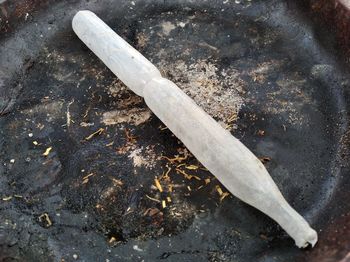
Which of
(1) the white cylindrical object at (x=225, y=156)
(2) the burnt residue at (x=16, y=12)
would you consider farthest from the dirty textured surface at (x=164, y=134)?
(1) the white cylindrical object at (x=225, y=156)

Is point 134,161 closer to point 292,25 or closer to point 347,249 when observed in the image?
point 347,249

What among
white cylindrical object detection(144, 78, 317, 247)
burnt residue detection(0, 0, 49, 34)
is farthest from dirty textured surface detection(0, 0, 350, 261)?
white cylindrical object detection(144, 78, 317, 247)

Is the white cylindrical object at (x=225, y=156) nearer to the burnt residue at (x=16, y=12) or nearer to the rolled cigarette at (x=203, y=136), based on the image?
the rolled cigarette at (x=203, y=136)

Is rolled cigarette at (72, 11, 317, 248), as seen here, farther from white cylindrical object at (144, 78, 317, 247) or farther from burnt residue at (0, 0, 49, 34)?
burnt residue at (0, 0, 49, 34)

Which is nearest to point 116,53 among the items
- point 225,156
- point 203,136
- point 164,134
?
point 164,134

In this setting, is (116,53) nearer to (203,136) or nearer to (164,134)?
(164,134)

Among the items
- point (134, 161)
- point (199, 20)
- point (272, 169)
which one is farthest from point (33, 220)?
point (199, 20)
